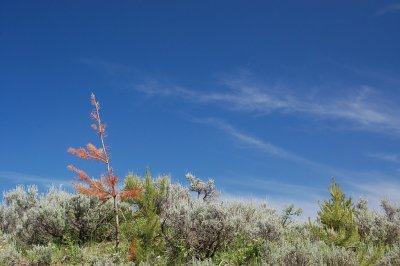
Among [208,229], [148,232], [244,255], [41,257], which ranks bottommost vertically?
[41,257]

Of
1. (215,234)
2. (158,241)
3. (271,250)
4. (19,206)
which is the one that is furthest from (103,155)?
(19,206)

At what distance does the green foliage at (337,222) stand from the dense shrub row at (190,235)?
A: 0.10ft

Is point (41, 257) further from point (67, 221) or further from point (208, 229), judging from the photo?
point (208, 229)

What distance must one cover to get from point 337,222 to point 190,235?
5114 mm

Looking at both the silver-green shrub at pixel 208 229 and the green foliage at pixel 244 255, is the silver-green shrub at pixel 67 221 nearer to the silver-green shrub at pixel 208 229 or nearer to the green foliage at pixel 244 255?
the silver-green shrub at pixel 208 229

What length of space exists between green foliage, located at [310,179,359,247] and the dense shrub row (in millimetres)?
32

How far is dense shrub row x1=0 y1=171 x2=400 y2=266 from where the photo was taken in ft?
42.7

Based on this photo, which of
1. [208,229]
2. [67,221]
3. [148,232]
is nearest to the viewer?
[148,232]

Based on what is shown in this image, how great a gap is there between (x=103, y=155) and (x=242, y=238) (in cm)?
538

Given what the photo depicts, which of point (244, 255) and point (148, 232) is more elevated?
point (148, 232)

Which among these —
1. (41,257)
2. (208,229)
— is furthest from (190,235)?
(41,257)

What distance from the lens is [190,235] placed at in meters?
14.9

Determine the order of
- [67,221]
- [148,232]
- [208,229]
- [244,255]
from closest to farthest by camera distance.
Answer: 1. [244,255]
2. [148,232]
3. [208,229]
4. [67,221]

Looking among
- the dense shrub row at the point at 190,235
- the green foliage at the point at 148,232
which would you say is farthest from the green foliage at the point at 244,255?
the green foliage at the point at 148,232
